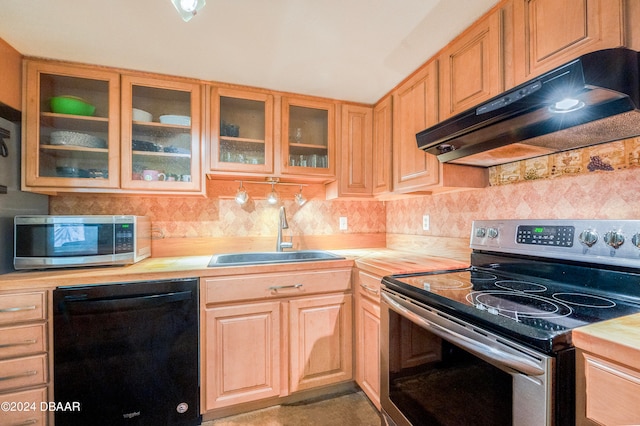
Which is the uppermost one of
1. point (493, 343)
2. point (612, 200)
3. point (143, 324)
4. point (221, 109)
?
point (221, 109)

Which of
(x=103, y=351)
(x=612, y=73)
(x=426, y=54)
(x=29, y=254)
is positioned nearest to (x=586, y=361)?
(x=612, y=73)

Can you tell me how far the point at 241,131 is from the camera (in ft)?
6.15

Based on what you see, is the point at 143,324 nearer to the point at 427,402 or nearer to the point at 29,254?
the point at 29,254

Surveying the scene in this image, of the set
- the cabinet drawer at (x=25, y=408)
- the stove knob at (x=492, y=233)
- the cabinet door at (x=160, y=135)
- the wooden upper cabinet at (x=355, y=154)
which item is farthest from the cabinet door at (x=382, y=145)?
the cabinet drawer at (x=25, y=408)

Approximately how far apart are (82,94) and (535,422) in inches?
97.8

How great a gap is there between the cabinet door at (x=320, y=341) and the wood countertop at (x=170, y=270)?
0.75 ft

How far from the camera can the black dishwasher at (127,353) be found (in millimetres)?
1251

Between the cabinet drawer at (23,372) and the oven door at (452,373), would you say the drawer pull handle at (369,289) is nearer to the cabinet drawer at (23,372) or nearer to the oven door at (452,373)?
the oven door at (452,373)

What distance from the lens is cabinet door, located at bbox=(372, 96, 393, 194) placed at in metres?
1.90

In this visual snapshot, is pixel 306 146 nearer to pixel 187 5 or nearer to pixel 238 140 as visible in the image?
pixel 238 140

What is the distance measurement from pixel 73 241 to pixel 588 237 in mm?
2303

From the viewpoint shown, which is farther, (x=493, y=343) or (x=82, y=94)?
(x=82, y=94)

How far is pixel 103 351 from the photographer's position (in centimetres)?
129

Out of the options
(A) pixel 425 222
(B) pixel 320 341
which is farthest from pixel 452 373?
(A) pixel 425 222
